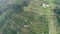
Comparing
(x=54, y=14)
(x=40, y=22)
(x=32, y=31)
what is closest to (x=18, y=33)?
(x=32, y=31)

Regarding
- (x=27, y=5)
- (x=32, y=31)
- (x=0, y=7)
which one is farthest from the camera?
(x=0, y=7)

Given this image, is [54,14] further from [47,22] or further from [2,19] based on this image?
[2,19]

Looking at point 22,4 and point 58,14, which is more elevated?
point 22,4

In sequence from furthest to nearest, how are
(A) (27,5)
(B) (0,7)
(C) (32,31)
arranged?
1. (B) (0,7)
2. (A) (27,5)
3. (C) (32,31)

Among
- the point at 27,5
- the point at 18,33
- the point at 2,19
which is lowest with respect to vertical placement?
the point at 18,33

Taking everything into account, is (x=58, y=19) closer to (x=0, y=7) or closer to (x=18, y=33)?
(x=18, y=33)

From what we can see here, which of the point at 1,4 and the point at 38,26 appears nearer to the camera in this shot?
the point at 38,26
